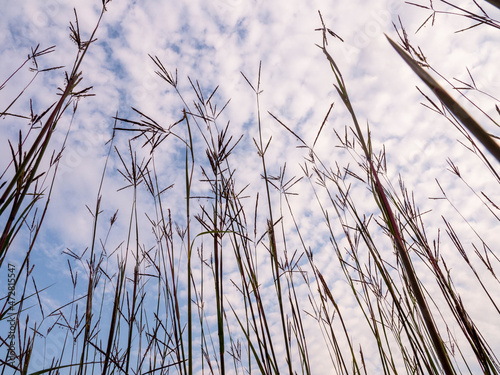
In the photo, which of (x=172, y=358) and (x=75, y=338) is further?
(x=75, y=338)

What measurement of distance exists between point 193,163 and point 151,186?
60 centimetres

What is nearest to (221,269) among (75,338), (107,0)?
(107,0)

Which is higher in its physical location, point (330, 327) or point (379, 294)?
point (379, 294)

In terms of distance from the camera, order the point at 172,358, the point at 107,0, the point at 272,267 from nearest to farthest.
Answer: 1. the point at 107,0
2. the point at 272,267
3. the point at 172,358

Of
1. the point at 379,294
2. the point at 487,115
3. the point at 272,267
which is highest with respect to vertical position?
the point at 487,115

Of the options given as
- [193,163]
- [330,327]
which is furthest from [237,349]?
[193,163]

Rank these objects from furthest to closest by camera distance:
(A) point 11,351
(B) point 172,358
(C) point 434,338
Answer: (B) point 172,358
(A) point 11,351
(C) point 434,338

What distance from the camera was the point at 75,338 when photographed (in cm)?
254

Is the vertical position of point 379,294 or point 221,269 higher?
point 379,294

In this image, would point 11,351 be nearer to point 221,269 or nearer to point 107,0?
point 221,269

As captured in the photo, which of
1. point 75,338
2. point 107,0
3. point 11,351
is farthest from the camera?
point 75,338

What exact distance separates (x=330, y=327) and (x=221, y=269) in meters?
0.91

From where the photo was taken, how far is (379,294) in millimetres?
2166

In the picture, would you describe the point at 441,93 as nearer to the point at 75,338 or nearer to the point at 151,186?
the point at 151,186
